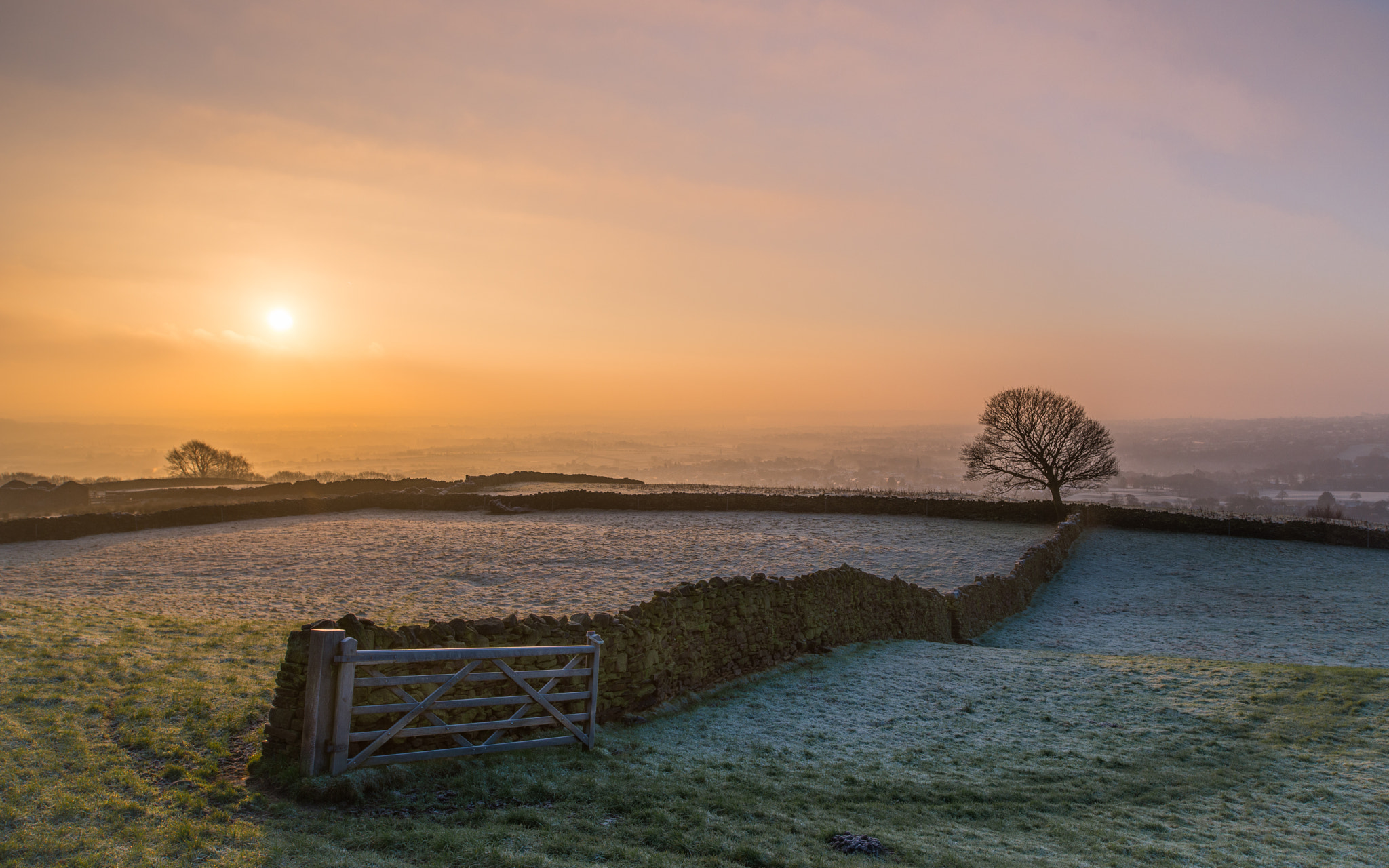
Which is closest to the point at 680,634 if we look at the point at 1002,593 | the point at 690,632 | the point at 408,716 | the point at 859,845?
the point at 690,632

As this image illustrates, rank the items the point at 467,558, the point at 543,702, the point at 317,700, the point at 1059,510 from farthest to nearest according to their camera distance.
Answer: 1. the point at 1059,510
2. the point at 467,558
3. the point at 543,702
4. the point at 317,700

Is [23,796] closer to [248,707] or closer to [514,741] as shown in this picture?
[248,707]

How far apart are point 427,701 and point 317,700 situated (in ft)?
2.98

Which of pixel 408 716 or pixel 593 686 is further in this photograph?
pixel 593 686

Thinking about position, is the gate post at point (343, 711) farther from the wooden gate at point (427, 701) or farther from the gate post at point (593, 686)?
the gate post at point (593, 686)

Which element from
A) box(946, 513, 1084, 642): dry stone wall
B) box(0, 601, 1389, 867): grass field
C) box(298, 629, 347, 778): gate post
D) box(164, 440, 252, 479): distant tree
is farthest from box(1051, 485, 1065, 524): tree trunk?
box(164, 440, 252, 479): distant tree

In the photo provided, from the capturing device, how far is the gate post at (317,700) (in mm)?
6398

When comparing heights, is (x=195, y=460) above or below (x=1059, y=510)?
above

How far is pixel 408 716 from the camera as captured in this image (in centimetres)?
673

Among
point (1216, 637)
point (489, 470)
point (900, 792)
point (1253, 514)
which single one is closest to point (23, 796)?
point (900, 792)

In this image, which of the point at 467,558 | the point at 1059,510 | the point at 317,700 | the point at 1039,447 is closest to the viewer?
the point at 317,700

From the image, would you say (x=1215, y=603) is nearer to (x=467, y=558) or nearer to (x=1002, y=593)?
(x=1002, y=593)

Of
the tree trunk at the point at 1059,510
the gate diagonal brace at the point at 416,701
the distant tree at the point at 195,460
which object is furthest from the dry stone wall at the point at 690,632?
the distant tree at the point at 195,460

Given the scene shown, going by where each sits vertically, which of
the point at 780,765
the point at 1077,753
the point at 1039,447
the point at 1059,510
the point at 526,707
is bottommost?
the point at 1077,753
